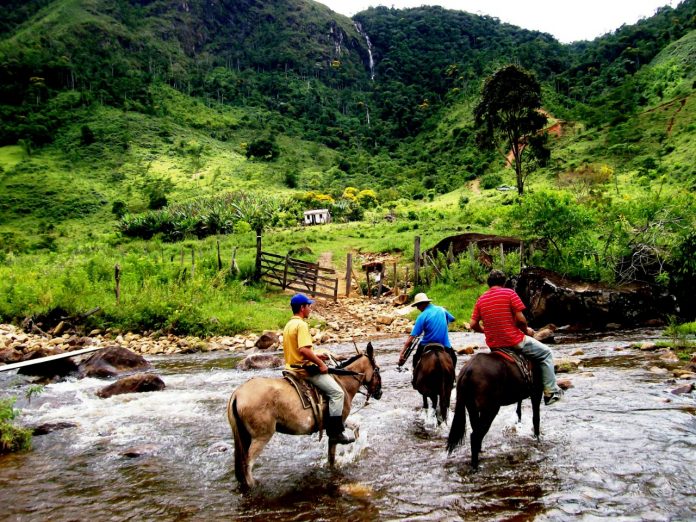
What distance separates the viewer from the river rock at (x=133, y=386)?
11078 mm

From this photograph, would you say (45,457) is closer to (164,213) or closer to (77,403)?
(77,403)

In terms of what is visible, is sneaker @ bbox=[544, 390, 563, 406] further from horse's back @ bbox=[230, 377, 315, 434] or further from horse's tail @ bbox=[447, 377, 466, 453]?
horse's back @ bbox=[230, 377, 315, 434]

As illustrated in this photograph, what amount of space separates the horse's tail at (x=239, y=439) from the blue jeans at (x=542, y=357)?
3902mm

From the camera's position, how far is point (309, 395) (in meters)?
6.41

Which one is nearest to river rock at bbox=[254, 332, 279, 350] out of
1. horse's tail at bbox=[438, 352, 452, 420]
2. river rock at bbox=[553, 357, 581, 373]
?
river rock at bbox=[553, 357, 581, 373]

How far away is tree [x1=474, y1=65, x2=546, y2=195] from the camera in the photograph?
38156mm

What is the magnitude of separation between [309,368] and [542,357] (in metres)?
3.41

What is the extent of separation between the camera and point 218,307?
814 inches

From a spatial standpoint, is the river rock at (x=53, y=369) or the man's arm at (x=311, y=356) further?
the river rock at (x=53, y=369)

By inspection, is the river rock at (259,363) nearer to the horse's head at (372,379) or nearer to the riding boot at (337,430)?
the horse's head at (372,379)

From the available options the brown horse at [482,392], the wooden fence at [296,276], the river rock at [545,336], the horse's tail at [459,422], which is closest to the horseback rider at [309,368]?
the horse's tail at [459,422]

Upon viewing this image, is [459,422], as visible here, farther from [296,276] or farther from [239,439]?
[296,276]

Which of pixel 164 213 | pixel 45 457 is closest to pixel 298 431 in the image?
pixel 45 457

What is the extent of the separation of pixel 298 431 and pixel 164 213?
4832 cm
